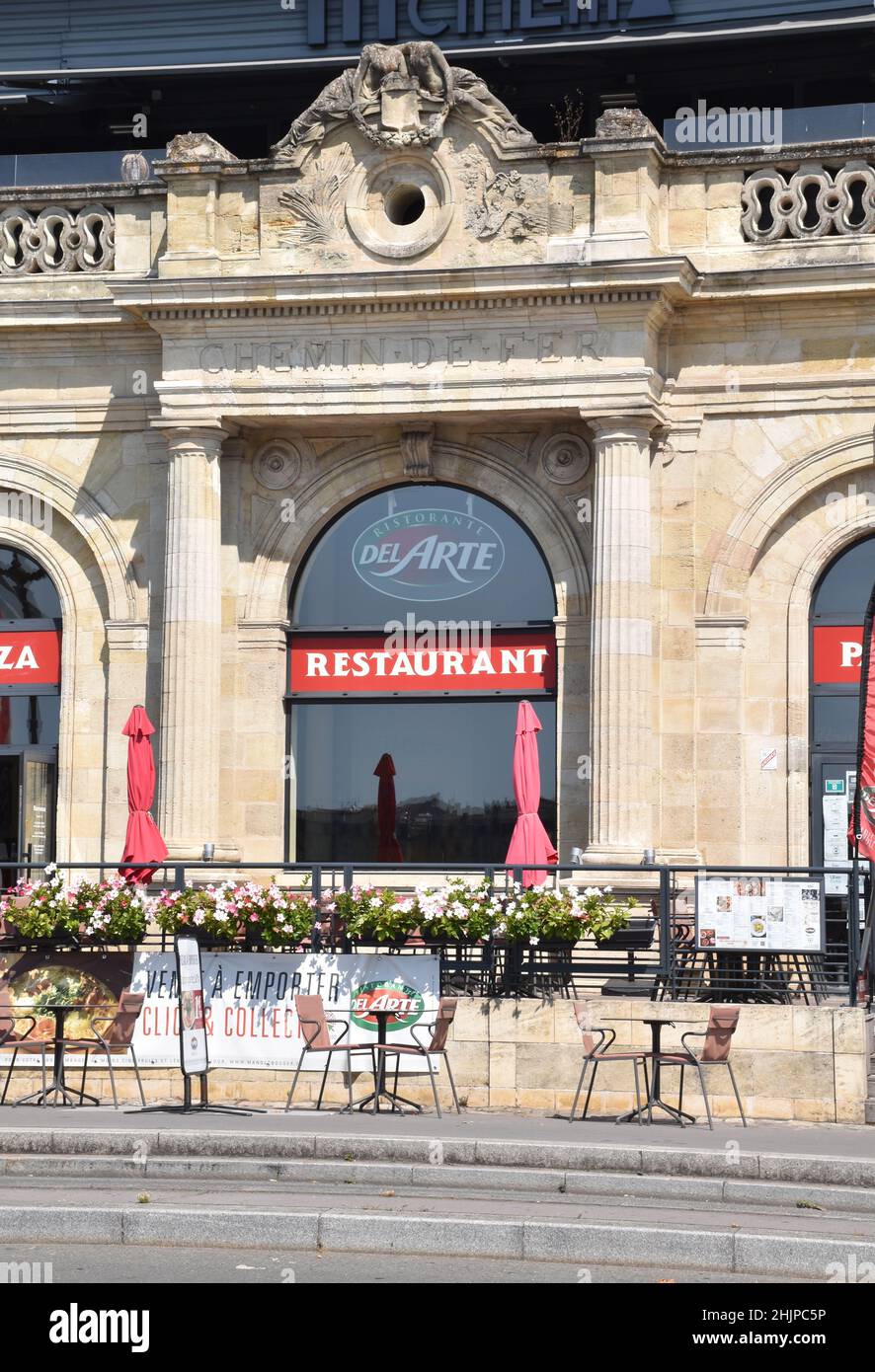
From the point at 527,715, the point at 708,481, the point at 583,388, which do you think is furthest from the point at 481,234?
the point at 527,715

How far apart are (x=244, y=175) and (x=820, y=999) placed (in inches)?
498

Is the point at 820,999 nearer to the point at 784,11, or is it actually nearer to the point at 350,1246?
the point at 350,1246

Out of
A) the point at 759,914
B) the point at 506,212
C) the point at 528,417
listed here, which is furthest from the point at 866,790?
the point at 506,212

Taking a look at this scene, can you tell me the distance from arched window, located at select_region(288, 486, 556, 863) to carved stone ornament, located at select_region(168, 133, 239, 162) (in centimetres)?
472

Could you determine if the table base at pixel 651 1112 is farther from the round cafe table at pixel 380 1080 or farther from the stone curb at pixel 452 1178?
the stone curb at pixel 452 1178

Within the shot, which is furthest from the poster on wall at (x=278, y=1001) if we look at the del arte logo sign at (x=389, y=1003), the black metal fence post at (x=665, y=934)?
the black metal fence post at (x=665, y=934)

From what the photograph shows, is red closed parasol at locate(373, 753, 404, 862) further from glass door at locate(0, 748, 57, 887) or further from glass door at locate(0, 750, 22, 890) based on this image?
glass door at locate(0, 750, 22, 890)

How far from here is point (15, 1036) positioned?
62.9ft

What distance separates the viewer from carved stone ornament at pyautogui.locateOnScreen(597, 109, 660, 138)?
23969 mm

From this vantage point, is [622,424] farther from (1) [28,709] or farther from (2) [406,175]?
(1) [28,709]

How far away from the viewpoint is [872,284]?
2356 cm

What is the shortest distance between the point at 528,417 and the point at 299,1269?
15003 millimetres

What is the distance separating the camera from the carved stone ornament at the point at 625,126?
2397 cm

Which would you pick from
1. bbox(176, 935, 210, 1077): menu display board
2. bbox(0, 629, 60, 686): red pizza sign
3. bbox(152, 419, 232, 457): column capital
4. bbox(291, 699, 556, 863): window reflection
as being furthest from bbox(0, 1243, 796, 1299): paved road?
bbox(0, 629, 60, 686): red pizza sign
